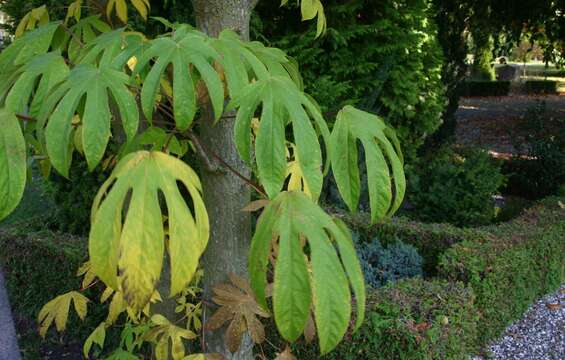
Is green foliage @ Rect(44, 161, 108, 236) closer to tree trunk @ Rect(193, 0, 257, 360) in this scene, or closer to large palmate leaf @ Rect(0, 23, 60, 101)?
large palmate leaf @ Rect(0, 23, 60, 101)

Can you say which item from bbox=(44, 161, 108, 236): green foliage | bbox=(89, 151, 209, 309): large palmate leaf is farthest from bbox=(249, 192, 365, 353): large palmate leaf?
bbox=(44, 161, 108, 236): green foliage

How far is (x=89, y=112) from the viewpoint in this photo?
979mm

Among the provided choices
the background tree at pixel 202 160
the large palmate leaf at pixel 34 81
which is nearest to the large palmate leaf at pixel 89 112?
the background tree at pixel 202 160

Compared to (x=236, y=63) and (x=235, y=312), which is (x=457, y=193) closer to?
(x=235, y=312)

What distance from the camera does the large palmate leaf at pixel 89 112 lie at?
97 cm

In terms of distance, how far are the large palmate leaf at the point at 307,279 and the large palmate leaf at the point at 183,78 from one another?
0.86 feet

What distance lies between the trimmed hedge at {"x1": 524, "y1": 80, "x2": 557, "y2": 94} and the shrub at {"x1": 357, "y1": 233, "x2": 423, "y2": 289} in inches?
908

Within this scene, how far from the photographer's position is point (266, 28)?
16.7ft

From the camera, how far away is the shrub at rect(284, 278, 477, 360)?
2.72 metres

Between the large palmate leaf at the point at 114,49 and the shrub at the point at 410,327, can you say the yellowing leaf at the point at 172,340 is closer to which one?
the large palmate leaf at the point at 114,49

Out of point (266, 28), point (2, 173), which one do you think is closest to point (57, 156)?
point (2, 173)

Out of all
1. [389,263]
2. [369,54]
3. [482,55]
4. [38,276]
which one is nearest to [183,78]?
[389,263]

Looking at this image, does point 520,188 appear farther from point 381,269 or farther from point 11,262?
point 11,262

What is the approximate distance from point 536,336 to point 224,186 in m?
3.39
